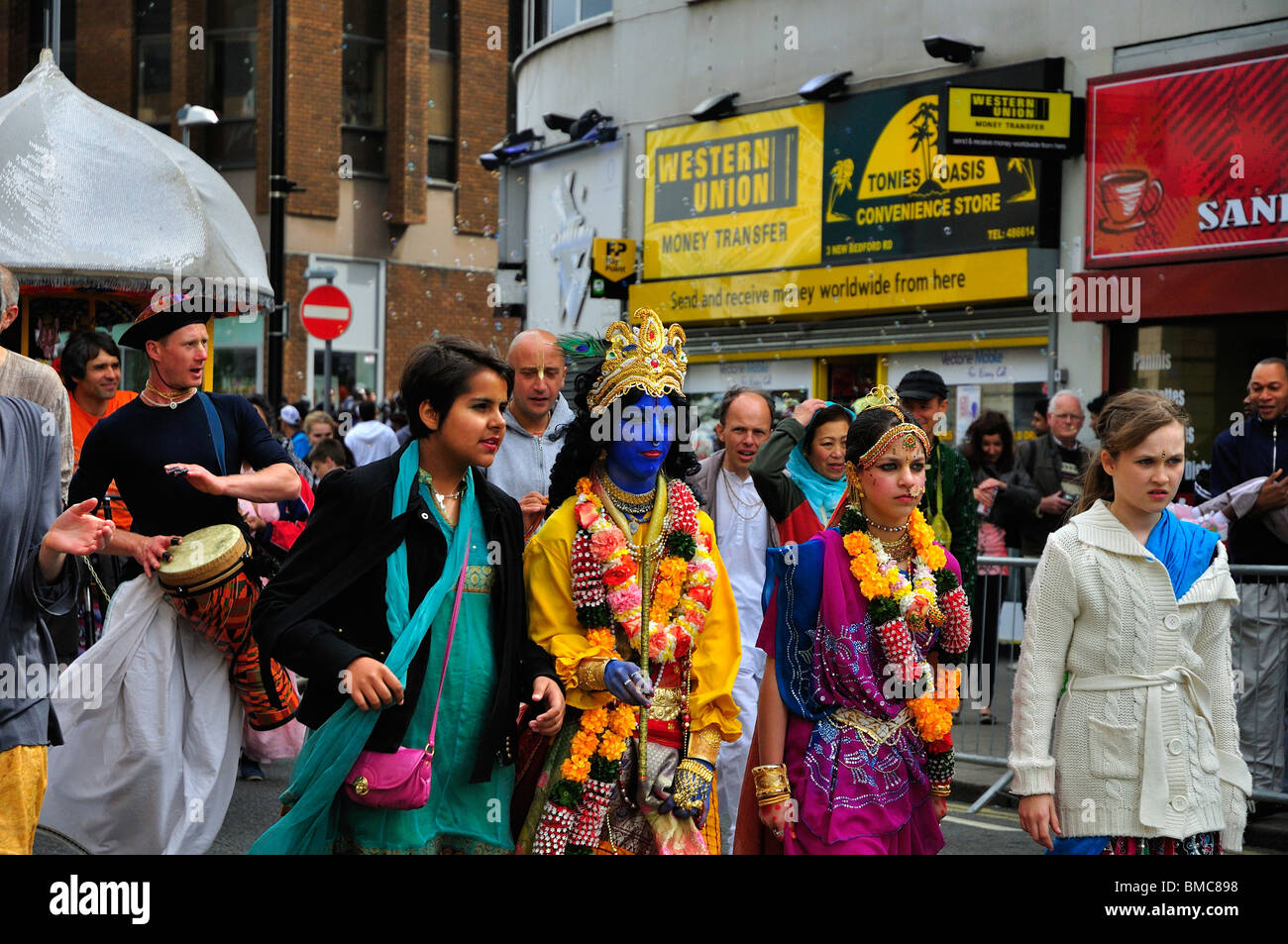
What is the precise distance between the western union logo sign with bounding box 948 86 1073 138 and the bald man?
8076 millimetres

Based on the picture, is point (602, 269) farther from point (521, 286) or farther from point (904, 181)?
point (904, 181)

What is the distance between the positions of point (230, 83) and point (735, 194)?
19551mm

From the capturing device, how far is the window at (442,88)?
36.1 m

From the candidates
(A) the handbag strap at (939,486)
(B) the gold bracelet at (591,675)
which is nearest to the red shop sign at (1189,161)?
(A) the handbag strap at (939,486)

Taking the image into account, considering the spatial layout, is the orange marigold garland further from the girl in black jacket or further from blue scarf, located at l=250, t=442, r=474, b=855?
blue scarf, located at l=250, t=442, r=474, b=855

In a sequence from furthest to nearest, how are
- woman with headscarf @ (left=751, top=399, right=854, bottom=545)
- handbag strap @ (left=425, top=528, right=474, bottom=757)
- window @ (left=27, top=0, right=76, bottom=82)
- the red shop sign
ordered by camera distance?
window @ (left=27, top=0, right=76, bottom=82) < the red shop sign < woman with headscarf @ (left=751, top=399, right=854, bottom=545) < handbag strap @ (left=425, top=528, right=474, bottom=757)

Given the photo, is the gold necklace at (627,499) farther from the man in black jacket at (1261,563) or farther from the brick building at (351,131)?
the brick building at (351,131)

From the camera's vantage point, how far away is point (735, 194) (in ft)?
62.4

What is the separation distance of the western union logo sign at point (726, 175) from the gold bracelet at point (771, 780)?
14024mm

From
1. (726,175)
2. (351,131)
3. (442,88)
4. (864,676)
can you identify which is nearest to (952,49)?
(726,175)

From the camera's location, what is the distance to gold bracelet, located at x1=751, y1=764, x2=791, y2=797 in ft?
15.2

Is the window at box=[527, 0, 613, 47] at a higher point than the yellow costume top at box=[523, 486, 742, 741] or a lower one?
higher

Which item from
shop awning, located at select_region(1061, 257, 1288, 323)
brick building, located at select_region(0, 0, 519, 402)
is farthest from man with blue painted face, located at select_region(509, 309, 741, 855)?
brick building, located at select_region(0, 0, 519, 402)
